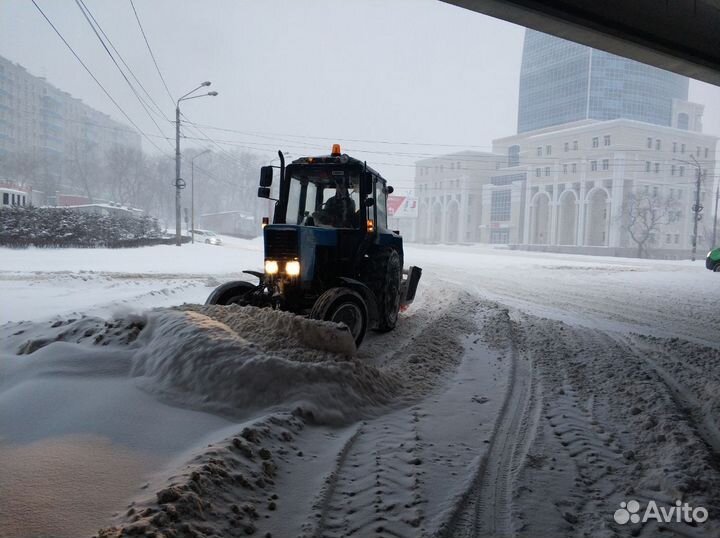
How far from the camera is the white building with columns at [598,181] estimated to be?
5891 centimetres

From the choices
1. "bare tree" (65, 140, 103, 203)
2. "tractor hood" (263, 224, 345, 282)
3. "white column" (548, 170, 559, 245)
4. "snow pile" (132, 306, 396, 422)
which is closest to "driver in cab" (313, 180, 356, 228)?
"tractor hood" (263, 224, 345, 282)

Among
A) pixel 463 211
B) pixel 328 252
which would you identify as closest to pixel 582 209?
pixel 463 211

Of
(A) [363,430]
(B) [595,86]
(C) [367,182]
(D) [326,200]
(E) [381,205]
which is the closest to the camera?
(A) [363,430]

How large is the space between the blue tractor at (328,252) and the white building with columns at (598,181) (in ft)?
175

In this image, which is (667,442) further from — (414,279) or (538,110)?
(538,110)

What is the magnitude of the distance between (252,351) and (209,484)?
1.80 metres

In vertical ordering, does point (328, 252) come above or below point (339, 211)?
below

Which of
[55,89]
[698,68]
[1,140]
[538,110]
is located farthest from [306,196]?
[538,110]

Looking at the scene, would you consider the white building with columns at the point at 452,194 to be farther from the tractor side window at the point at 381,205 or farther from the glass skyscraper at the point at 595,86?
the tractor side window at the point at 381,205

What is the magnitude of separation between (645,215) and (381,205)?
54857 mm

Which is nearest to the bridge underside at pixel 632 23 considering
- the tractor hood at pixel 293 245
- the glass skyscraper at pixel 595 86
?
the tractor hood at pixel 293 245

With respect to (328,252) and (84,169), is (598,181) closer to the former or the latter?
(84,169)

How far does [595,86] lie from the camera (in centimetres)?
6988

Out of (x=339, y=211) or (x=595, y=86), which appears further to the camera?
(x=595, y=86)
